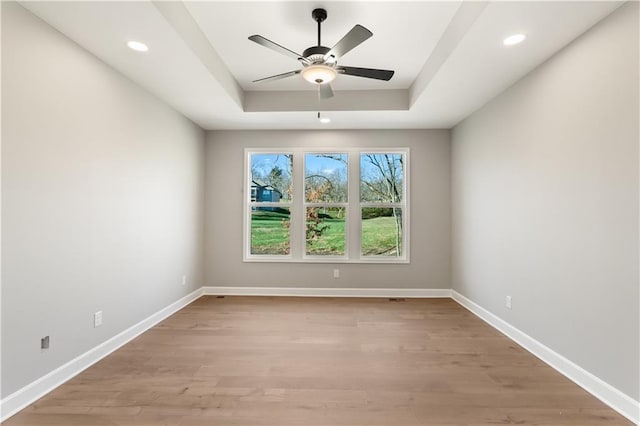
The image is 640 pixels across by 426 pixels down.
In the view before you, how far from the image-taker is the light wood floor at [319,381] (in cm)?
185

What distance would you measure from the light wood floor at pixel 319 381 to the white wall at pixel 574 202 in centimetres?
36

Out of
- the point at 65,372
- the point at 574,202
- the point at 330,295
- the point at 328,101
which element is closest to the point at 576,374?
the point at 574,202

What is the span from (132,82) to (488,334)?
434 cm

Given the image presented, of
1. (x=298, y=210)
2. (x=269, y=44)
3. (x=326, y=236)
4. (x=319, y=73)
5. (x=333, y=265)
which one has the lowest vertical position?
(x=333, y=265)

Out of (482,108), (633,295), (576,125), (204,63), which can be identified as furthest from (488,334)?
(204,63)

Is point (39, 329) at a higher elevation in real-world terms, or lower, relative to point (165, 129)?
lower

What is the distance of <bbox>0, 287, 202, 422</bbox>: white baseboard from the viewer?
1.84m

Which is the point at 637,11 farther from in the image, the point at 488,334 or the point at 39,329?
the point at 39,329

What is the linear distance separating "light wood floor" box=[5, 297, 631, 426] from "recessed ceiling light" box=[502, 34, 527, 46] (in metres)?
2.51

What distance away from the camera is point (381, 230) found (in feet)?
15.6

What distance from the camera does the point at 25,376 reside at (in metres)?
1.93

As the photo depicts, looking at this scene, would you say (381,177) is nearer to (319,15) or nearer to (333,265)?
(333,265)

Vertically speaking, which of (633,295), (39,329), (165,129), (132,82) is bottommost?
(39,329)

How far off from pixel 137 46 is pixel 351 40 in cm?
164
